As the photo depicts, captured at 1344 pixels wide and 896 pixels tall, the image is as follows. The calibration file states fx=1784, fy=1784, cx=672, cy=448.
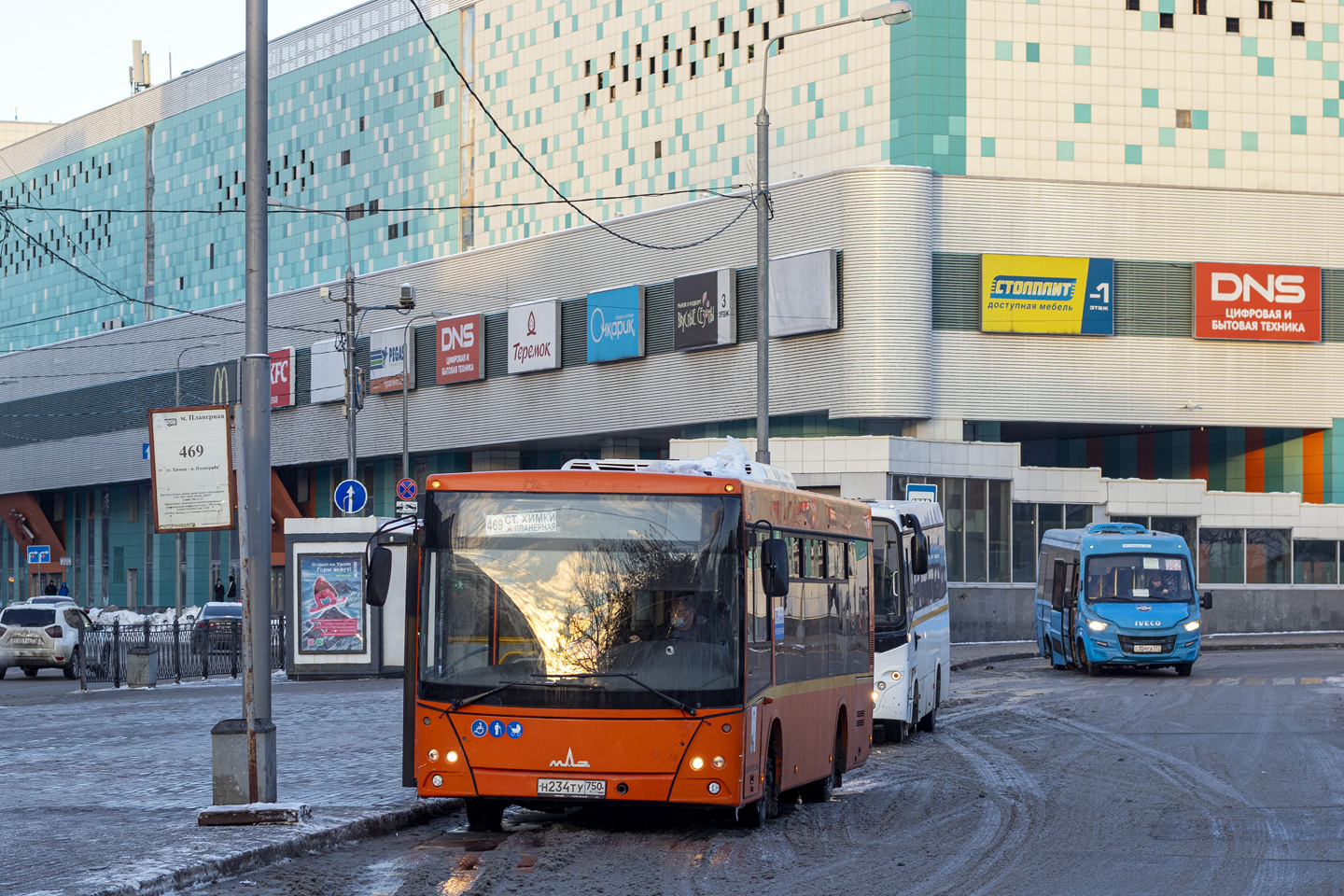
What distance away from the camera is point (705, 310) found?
2234 inches

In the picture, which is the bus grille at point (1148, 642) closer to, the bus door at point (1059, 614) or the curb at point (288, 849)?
the bus door at point (1059, 614)

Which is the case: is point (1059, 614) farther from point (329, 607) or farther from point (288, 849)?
point (288, 849)

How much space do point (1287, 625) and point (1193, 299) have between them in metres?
10.2

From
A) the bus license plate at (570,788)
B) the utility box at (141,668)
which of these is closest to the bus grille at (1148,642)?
the utility box at (141,668)

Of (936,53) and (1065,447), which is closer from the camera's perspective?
(936,53)

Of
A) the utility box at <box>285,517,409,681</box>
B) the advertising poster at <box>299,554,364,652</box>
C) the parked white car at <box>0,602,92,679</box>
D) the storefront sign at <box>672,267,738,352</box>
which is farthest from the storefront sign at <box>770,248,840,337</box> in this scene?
the parked white car at <box>0,602,92,679</box>

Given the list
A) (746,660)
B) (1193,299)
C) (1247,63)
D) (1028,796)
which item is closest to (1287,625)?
(1193,299)

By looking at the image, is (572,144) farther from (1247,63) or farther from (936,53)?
(1247,63)

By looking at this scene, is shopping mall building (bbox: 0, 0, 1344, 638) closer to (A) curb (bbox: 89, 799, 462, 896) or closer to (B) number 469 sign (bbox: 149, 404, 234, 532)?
(A) curb (bbox: 89, 799, 462, 896)

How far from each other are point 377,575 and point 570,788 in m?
1.90

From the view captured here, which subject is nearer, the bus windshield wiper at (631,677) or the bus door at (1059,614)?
the bus windshield wiper at (631,677)

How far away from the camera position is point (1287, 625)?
51.8 m

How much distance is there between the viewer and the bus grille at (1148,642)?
32.1m

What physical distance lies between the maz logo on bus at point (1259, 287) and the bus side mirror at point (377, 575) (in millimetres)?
46688
